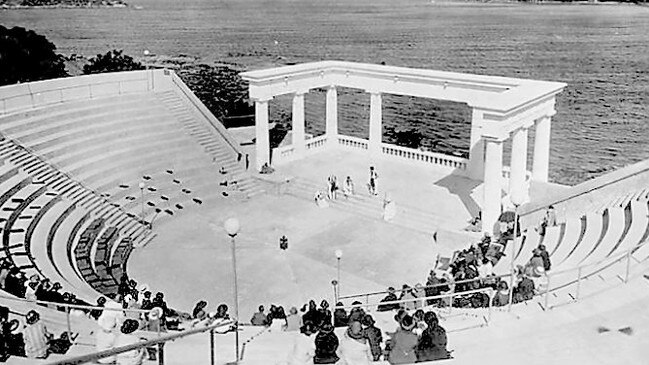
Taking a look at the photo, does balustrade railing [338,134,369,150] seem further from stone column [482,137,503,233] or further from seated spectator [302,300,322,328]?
seated spectator [302,300,322,328]

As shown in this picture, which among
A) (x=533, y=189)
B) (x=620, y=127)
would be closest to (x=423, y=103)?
(x=620, y=127)

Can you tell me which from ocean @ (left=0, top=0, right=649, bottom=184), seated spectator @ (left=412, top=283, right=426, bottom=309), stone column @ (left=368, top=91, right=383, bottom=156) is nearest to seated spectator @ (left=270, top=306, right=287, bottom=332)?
seated spectator @ (left=412, top=283, right=426, bottom=309)

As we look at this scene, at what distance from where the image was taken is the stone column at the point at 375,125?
33834 mm

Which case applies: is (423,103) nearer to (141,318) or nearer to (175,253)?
(175,253)

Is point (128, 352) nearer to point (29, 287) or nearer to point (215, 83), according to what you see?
point (29, 287)

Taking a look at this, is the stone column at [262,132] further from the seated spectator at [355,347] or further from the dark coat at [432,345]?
the dark coat at [432,345]

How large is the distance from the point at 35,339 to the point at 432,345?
20.4ft

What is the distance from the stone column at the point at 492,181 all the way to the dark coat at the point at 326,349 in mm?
13978

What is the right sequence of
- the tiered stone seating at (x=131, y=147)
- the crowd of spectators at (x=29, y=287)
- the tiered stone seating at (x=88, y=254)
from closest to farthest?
1. the crowd of spectators at (x=29, y=287)
2. the tiered stone seating at (x=88, y=254)
3. the tiered stone seating at (x=131, y=147)

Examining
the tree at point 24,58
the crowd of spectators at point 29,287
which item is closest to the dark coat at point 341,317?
the crowd of spectators at point 29,287

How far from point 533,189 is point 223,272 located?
503 inches

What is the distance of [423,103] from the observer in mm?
85000

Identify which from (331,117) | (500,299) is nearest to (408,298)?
(500,299)

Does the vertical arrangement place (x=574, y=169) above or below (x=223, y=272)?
below
